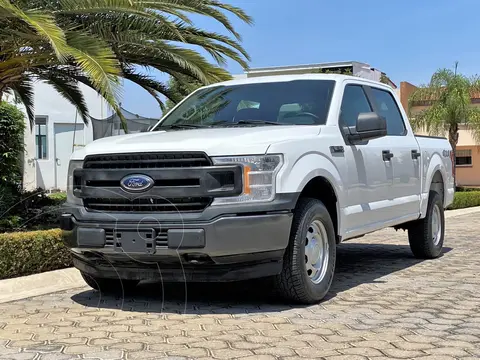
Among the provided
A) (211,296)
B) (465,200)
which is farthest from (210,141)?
(465,200)

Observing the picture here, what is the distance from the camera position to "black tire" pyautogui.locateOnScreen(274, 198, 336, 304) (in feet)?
16.8

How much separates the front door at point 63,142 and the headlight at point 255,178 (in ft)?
57.8

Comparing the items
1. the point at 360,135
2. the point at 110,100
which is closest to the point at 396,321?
the point at 360,135

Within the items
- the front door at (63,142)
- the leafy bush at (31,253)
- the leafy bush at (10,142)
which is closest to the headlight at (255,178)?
the leafy bush at (31,253)

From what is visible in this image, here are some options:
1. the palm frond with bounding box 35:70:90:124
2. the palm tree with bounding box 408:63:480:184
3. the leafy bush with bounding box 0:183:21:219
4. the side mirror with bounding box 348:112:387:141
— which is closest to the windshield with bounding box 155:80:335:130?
the side mirror with bounding box 348:112:387:141

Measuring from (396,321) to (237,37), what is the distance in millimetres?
6360

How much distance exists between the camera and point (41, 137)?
21516 mm

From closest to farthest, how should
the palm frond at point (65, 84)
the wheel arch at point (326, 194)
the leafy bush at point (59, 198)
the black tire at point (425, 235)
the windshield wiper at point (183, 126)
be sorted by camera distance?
the wheel arch at point (326, 194) → the windshield wiper at point (183, 126) → the black tire at point (425, 235) → the palm frond at point (65, 84) → the leafy bush at point (59, 198)

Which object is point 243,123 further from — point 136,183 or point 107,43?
point 107,43

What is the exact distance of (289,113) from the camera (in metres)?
6.06

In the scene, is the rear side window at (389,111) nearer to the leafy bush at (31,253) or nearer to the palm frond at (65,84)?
the leafy bush at (31,253)

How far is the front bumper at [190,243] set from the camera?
4.76 meters

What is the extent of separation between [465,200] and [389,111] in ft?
53.1

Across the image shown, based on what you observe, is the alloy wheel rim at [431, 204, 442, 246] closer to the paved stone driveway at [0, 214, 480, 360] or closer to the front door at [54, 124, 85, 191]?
the paved stone driveway at [0, 214, 480, 360]
